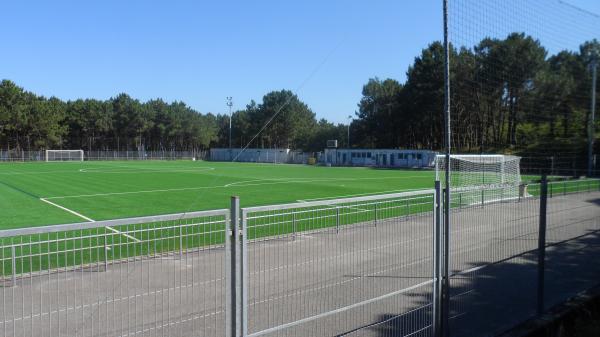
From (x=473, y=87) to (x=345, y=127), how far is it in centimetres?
Answer: 10016

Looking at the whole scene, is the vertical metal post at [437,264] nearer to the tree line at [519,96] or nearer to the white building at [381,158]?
the tree line at [519,96]

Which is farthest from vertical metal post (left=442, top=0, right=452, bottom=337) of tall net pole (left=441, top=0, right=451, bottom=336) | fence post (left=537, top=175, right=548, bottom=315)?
fence post (left=537, top=175, right=548, bottom=315)

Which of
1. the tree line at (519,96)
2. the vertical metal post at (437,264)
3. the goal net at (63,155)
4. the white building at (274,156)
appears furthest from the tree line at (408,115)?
the white building at (274,156)

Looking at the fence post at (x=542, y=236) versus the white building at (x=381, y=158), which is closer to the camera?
the fence post at (x=542, y=236)

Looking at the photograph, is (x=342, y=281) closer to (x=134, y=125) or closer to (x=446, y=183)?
(x=446, y=183)

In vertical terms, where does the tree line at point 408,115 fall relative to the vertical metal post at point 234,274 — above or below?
above

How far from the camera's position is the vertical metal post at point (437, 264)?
4871mm

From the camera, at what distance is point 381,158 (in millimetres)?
73375

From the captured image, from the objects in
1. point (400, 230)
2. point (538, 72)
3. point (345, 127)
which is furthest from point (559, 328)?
point (345, 127)

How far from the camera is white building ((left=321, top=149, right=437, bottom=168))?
6669cm

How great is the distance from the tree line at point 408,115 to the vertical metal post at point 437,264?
1843 millimetres

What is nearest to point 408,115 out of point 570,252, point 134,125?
point 134,125

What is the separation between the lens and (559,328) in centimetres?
561

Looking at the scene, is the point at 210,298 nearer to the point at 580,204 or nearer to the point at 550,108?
the point at 550,108
